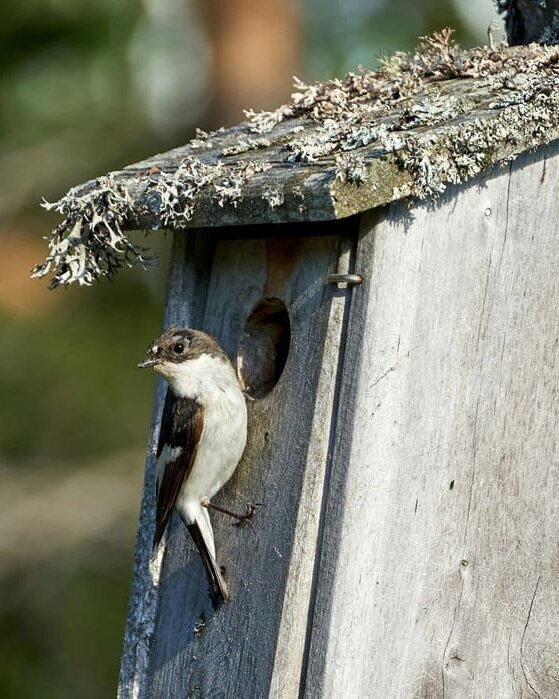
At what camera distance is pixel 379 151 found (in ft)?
8.52

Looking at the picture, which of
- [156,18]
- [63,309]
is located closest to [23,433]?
[63,309]

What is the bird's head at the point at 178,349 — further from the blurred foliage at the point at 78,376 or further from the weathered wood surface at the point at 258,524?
the blurred foliage at the point at 78,376

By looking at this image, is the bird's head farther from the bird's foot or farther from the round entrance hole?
the bird's foot

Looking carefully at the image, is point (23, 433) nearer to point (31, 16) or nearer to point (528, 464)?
point (31, 16)

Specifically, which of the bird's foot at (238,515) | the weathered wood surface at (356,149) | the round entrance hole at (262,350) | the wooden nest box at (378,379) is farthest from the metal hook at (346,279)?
the bird's foot at (238,515)

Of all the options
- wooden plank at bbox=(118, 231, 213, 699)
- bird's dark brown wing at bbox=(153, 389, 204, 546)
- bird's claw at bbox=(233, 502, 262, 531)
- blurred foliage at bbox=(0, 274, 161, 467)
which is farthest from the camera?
blurred foliage at bbox=(0, 274, 161, 467)

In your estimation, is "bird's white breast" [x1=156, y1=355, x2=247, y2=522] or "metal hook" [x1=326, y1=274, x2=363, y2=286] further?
"bird's white breast" [x1=156, y1=355, x2=247, y2=522]

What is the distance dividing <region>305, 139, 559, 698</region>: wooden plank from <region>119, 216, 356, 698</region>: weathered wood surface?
0.21ft

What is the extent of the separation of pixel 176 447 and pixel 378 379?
0.79m

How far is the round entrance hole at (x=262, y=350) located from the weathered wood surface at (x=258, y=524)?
4 cm

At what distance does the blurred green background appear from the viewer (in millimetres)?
7965

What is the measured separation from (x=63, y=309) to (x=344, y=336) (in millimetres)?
6096

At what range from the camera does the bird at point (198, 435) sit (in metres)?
3.07

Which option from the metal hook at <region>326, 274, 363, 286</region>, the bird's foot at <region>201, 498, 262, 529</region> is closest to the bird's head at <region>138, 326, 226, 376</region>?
the bird's foot at <region>201, 498, 262, 529</region>
